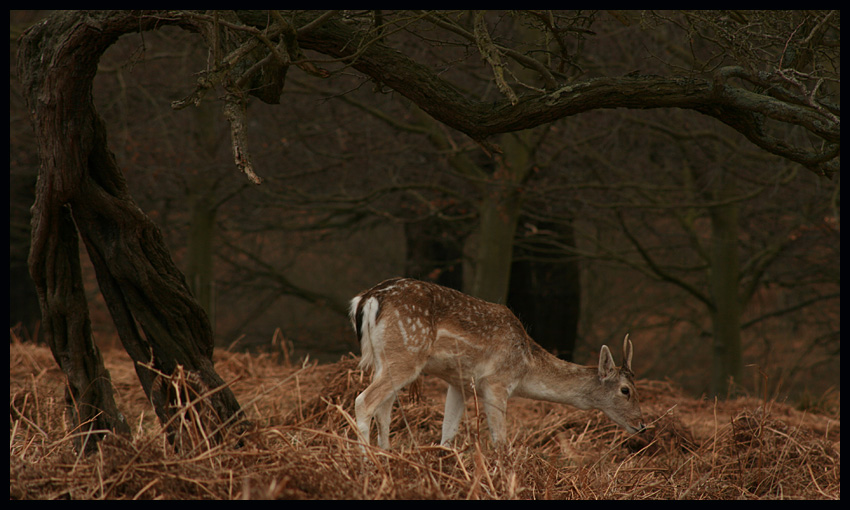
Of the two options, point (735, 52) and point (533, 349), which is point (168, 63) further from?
point (735, 52)

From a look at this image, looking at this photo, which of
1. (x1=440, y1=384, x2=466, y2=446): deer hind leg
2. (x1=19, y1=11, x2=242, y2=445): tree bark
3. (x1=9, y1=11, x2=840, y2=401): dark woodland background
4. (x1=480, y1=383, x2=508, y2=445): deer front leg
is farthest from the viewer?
(x1=9, y1=11, x2=840, y2=401): dark woodland background

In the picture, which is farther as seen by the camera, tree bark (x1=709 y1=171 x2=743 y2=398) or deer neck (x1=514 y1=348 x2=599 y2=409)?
tree bark (x1=709 y1=171 x2=743 y2=398)

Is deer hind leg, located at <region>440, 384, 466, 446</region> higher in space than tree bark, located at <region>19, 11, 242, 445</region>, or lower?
lower

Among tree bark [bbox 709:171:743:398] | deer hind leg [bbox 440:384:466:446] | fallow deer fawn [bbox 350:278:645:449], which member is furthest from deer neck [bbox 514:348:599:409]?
tree bark [bbox 709:171:743:398]

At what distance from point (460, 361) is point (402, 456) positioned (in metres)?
2.19

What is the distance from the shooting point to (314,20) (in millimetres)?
5094

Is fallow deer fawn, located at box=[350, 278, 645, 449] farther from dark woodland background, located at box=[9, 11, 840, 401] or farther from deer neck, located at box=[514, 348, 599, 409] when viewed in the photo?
dark woodland background, located at box=[9, 11, 840, 401]

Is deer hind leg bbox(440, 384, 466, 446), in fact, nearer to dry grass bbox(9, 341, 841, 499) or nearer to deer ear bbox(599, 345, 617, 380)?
dry grass bbox(9, 341, 841, 499)

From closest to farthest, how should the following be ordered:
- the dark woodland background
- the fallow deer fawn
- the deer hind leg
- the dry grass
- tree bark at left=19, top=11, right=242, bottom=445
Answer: the dry grass → tree bark at left=19, top=11, right=242, bottom=445 → the fallow deer fawn → the deer hind leg → the dark woodland background

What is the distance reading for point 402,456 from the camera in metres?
4.17

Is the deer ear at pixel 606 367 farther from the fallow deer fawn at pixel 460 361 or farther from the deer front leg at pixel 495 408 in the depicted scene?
the deer front leg at pixel 495 408

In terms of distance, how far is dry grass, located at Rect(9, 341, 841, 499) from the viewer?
392cm

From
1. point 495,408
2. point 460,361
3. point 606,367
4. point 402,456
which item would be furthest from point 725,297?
point 402,456

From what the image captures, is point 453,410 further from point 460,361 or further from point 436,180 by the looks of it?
point 436,180
